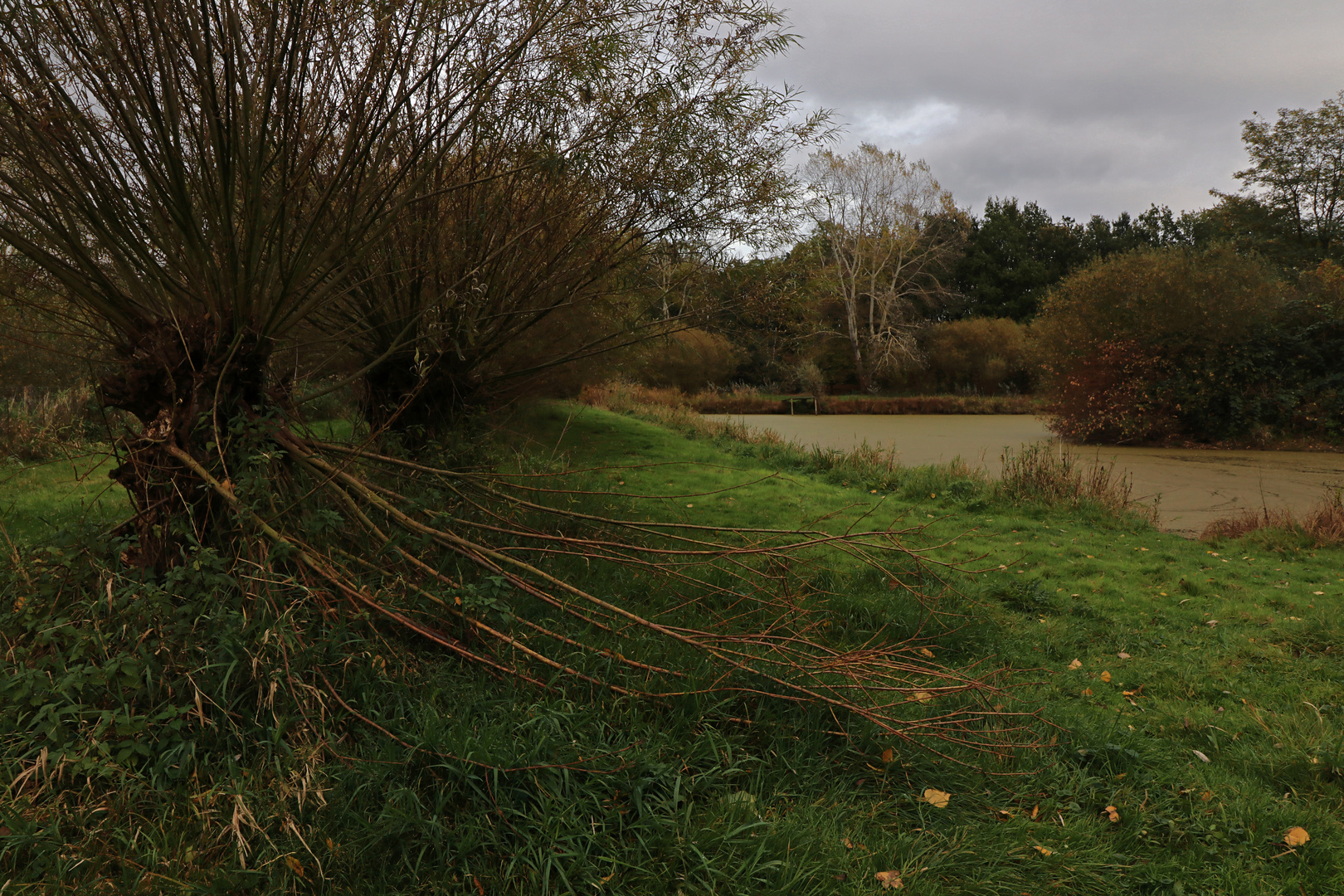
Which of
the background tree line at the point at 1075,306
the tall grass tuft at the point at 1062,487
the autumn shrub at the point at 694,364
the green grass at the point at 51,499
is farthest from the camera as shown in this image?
the autumn shrub at the point at 694,364

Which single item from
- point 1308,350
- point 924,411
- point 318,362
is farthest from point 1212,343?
point 318,362

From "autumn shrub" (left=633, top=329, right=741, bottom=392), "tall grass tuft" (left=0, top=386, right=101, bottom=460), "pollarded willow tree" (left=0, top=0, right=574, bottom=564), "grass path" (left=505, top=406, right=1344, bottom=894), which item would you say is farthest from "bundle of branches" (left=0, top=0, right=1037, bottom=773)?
"autumn shrub" (left=633, top=329, right=741, bottom=392)

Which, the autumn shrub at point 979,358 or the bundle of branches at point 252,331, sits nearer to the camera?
the bundle of branches at point 252,331

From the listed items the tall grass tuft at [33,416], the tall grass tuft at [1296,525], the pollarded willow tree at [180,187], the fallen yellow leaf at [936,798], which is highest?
the pollarded willow tree at [180,187]

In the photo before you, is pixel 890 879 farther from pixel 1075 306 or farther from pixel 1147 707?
pixel 1075 306

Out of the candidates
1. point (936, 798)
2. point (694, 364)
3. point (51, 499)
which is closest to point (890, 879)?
point (936, 798)

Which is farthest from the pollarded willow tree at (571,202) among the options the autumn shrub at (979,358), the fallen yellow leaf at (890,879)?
the autumn shrub at (979,358)

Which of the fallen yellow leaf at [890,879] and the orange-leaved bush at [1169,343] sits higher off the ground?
the orange-leaved bush at [1169,343]

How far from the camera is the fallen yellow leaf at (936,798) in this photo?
8.64 feet

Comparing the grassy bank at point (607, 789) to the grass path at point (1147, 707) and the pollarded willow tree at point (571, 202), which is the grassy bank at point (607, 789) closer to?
the grass path at point (1147, 707)

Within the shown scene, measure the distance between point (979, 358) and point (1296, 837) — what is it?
97.4 ft

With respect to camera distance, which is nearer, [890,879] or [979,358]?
[890,879]

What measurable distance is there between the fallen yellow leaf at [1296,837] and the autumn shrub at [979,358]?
92.6 ft

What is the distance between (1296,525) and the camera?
6.93 m
